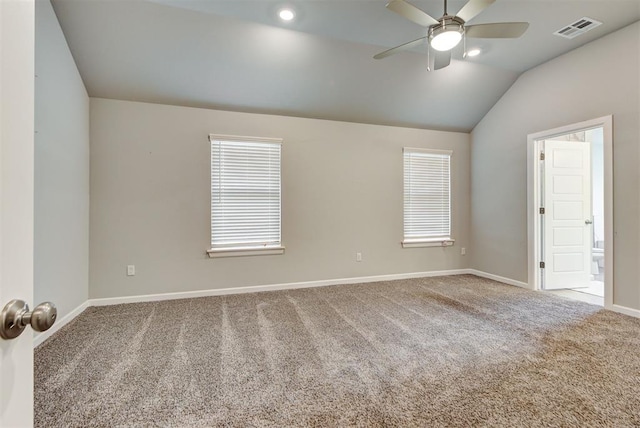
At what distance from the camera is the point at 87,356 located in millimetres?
2303

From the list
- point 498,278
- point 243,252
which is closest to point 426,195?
point 498,278

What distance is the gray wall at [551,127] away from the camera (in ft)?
10.2

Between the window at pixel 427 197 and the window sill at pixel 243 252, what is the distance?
210 cm

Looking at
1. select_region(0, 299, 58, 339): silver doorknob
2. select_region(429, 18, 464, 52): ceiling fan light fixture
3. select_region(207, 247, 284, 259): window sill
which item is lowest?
select_region(207, 247, 284, 259): window sill

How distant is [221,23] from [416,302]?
3754 mm

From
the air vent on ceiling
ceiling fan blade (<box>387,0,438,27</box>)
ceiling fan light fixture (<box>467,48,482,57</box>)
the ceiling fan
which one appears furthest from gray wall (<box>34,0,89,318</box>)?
the air vent on ceiling

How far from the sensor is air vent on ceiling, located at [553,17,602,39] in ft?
9.91

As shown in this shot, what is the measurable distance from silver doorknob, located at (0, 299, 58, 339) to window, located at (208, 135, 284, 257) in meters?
3.32

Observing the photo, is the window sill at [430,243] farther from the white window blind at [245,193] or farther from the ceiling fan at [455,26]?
the ceiling fan at [455,26]

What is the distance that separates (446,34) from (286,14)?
1503mm

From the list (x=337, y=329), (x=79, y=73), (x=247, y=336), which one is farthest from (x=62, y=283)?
(x=337, y=329)

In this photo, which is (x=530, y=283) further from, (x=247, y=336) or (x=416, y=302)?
(x=247, y=336)

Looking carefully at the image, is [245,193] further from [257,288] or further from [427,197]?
[427,197]

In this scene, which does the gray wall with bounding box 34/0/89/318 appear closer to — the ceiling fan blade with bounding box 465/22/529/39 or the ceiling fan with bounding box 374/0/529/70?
the ceiling fan with bounding box 374/0/529/70
